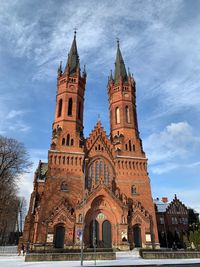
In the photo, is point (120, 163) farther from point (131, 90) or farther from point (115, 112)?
point (131, 90)

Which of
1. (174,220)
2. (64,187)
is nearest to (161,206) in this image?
(174,220)

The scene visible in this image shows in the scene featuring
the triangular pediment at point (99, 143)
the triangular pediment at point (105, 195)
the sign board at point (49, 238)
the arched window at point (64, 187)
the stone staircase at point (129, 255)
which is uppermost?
the triangular pediment at point (99, 143)

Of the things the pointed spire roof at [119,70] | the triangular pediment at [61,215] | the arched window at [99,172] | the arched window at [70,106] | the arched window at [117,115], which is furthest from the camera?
the pointed spire roof at [119,70]

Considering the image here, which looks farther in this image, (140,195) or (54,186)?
(140,195)

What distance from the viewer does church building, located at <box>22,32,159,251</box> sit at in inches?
1276

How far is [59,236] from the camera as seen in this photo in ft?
105

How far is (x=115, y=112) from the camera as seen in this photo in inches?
1809

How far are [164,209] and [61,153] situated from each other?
35.8 metres

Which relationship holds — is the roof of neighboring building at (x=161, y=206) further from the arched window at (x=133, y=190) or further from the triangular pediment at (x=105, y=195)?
the triangular pediment at (x=105, y=195)

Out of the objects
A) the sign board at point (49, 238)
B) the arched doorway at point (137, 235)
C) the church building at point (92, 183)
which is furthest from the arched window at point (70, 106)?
the arched doorway at point (137, 235)

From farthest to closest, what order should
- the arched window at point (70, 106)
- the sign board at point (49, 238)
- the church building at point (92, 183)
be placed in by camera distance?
1. the arched window at point (70, 106)
2. the church building at point (92, 183)
3. the sign board at point (49, 238)

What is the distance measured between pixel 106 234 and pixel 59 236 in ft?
22.2

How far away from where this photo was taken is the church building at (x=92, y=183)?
32406 millimetres

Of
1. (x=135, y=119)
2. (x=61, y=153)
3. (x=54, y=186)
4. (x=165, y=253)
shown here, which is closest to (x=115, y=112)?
(x=135, y=119)
